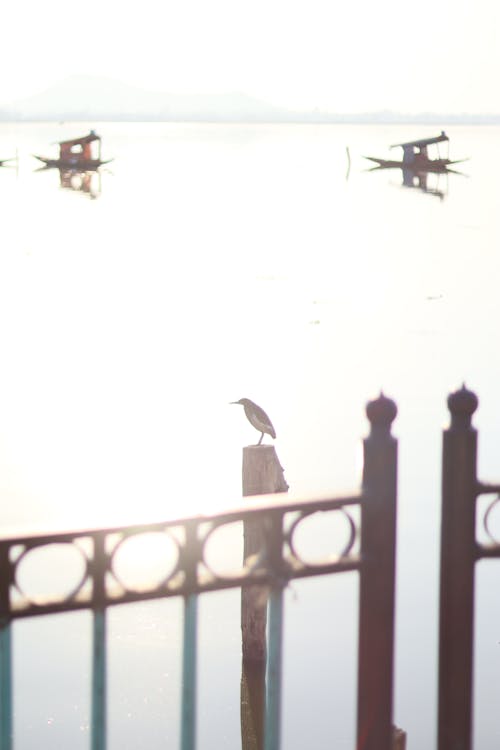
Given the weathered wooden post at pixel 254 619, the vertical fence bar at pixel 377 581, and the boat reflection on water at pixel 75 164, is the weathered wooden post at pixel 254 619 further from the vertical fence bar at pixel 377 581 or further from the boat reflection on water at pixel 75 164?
the boat reflection on water at pixel 75 164

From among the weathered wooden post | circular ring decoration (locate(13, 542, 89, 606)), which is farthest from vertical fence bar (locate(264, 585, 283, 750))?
circular ring decoration (locate(13, 542, 89, 606))

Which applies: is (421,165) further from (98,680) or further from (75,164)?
(98,680)

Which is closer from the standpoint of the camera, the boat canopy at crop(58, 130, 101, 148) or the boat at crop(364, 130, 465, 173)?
the boat canopy at crop(58, 130, 101, 148)

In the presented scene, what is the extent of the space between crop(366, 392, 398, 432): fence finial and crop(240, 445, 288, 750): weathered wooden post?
248 cm

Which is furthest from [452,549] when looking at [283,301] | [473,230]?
[473,230]

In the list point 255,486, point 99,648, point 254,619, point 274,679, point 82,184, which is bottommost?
point 254,619

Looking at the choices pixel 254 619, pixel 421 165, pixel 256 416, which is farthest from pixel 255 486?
pixel 421 165

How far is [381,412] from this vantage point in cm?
405

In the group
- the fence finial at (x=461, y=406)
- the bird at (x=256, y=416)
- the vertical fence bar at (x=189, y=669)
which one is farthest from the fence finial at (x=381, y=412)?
the bird at (x=256, y=416)

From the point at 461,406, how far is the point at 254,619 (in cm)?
655

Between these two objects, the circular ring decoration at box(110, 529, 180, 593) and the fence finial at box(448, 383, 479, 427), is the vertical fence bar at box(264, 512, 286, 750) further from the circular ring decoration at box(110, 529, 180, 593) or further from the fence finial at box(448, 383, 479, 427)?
the circular ring decoration at box(110, 529, 180, 593)

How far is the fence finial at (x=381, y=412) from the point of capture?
4055 mm

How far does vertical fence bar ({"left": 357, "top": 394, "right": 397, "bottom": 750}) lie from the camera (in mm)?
4074

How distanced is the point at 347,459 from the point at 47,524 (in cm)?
1782
